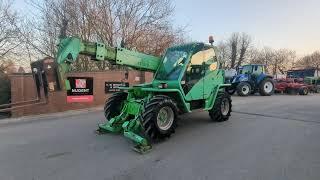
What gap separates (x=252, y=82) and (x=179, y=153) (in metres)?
15.3

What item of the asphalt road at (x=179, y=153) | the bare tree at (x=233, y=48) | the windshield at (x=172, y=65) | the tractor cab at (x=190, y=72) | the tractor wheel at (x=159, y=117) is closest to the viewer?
the asphalt road at (x=179, y=153)

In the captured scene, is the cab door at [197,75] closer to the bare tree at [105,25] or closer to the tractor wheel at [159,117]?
the tractor wheel at [159,117]

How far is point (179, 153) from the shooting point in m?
6.05

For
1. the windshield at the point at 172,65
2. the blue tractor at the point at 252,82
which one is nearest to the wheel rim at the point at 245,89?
the blue tractor at the point at 252,82

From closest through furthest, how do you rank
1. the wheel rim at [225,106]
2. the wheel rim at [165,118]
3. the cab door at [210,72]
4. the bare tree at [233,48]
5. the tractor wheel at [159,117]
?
the tractor wheel at [159,117] → the wheel rim at [165,118] → the cab door at [210,72] → the wheel rim at [225,106] → the bare tree at [233,48]

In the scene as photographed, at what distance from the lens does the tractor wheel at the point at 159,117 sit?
21.3 ft

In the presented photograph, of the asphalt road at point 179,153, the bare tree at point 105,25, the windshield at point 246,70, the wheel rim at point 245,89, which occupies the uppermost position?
the bare tree at point 105,25

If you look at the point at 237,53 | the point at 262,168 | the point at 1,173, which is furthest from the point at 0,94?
the point at 237,53

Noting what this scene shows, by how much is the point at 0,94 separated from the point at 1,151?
702 centimetres

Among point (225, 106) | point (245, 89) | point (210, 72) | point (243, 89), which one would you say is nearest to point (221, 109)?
point (225, 106)

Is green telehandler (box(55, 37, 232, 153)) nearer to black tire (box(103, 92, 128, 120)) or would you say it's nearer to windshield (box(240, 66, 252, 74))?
black tire (box(103, 92, 128, 120))

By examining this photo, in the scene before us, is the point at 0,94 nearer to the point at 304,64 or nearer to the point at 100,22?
the point at 100,22

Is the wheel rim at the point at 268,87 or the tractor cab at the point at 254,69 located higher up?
the tractor cab at the point at 254,69

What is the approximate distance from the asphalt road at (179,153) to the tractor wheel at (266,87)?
1074 cm
